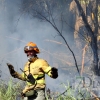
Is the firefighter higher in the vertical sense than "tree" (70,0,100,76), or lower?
lower

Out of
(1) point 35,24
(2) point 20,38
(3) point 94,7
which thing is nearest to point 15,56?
(2) point 20,38

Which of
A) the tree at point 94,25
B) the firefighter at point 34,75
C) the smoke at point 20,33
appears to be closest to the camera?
the firefighter at point 34,75

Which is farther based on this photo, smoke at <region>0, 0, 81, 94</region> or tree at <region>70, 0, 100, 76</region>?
smoke at <region>0, 0, 81, 94</region>

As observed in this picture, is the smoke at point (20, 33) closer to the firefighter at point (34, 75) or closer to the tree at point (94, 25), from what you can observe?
the tree at point (94, 25)

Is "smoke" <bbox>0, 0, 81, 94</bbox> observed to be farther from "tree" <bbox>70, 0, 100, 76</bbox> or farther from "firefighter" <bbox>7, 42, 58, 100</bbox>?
"firefighter" <bbox>7, 42, 58, 100</bbox>

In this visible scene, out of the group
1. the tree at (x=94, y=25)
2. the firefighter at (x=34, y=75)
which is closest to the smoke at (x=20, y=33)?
the tree at (x=94, y=25)

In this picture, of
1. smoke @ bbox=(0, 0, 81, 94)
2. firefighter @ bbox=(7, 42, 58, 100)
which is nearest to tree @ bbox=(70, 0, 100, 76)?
smoke @ bbox=(0, 0, 81, 94)

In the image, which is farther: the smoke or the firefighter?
the smoke

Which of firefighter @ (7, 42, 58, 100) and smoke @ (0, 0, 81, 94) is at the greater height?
smoke @ (0, 0, 81, 94)

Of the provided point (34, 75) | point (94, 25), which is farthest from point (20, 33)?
point (34, 75)

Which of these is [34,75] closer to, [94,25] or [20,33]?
[94,25]

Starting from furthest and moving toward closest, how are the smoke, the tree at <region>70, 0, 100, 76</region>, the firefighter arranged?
the smoke < the tree at <region>70, 0, 100, 76</region> < the firefighter

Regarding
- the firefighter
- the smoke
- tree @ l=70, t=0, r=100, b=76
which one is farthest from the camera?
the smoke

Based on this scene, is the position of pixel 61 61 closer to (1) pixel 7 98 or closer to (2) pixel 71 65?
Result: (2) pixel 71 65
